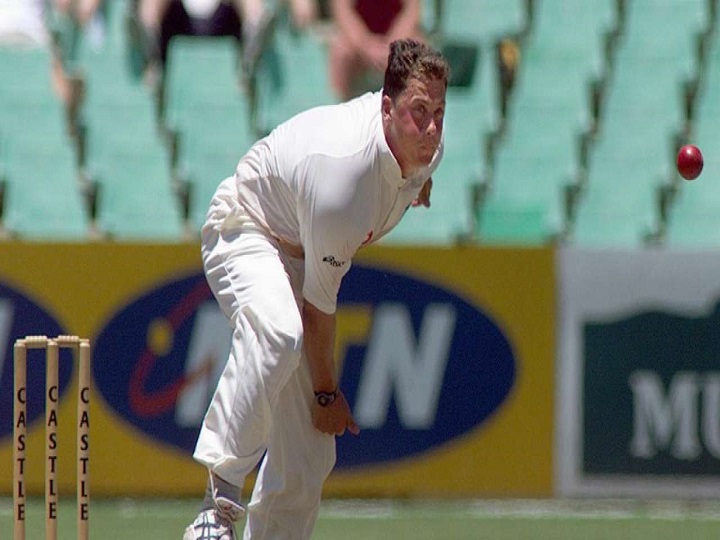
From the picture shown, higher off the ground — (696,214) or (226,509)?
(696,214)

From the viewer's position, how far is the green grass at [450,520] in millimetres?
7199

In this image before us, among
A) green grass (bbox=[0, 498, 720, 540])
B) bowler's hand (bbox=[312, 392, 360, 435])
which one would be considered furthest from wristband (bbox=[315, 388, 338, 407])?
green grass (bbox=[0, 498, 720, 540])

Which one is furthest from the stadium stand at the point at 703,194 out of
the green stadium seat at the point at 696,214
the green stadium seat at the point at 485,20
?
the green stadium seat at the point at 485,20

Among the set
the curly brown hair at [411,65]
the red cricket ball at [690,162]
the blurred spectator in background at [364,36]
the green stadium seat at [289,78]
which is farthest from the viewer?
the blurred spectator in background at [364,36]

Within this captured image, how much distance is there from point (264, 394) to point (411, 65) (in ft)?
3.44

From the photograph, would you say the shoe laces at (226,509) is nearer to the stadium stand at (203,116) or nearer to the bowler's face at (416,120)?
the bowler's face at (416,120)

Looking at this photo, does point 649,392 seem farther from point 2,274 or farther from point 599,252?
point 2,274

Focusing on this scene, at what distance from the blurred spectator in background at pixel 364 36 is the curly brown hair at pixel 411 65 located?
15.8ft

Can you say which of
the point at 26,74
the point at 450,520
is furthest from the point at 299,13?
the point at 450,520

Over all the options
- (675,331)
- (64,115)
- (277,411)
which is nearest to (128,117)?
(64,115)

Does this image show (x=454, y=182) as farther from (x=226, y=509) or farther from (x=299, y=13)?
(x=226, y=509)

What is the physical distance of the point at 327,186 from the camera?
15.4 ft

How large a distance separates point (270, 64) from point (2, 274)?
2.44 m

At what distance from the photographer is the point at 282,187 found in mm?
4930
